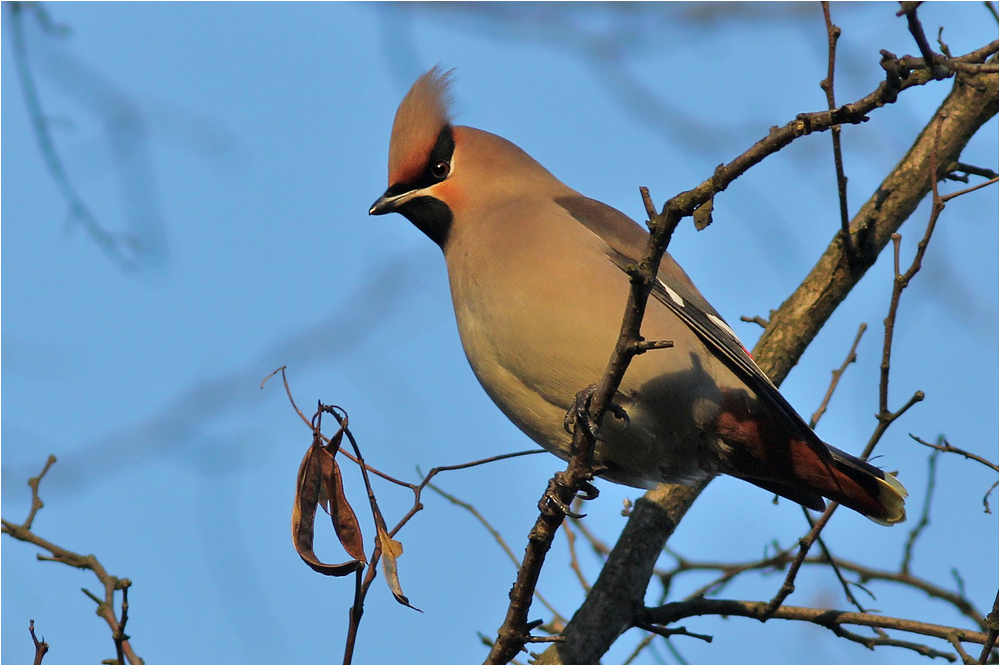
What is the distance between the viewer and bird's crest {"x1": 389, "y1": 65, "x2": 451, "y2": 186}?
4793mm

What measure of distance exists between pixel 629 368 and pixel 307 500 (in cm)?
139

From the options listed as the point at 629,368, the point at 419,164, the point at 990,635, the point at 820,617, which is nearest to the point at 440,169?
the point at 419,164

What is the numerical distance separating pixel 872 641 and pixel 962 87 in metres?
2.63

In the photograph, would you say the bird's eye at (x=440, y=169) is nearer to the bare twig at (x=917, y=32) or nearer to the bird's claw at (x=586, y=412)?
the bird's claw at (x=586, y=412)

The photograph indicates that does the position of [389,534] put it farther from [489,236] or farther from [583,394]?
[489,236]

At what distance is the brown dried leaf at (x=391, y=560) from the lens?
268cm

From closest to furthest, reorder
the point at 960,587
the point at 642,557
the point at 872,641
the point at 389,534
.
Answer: the point at 389,534, the point at 872,641, the point at 642,557, the point at 960,587

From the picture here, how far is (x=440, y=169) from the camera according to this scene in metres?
4.82

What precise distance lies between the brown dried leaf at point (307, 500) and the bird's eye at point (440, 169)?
2.24 m

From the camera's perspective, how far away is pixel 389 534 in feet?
8.90

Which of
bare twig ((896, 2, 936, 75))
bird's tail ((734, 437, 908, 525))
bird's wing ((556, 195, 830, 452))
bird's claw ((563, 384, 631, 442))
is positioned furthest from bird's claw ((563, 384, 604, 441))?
bare twig ((896, 2, 936, 75))

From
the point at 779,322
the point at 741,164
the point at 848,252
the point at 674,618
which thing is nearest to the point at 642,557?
the point at 674,618

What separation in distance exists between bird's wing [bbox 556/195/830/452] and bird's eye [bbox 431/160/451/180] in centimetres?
67

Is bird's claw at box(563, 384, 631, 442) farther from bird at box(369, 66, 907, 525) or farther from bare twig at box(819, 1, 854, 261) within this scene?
bare twig at box(819, 1, 854, 261)
